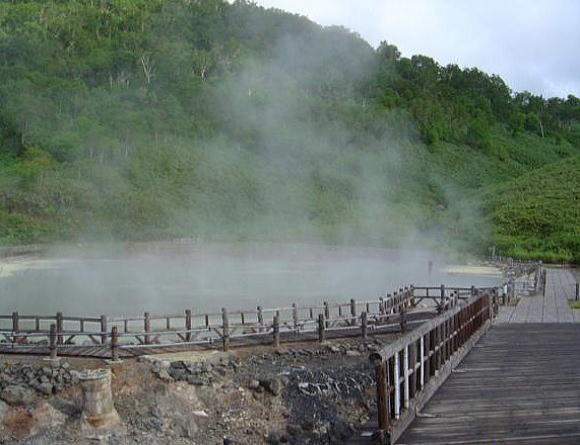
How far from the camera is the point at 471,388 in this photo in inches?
274

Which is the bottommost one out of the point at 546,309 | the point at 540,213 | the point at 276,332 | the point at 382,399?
the point at 276,332

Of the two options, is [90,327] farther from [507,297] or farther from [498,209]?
[498,209]

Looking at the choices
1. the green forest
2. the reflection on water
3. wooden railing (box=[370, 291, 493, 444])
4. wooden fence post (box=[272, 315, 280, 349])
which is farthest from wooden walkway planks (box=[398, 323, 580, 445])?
the green forest

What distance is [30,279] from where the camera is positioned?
101 ft

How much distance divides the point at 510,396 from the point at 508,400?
163 mm

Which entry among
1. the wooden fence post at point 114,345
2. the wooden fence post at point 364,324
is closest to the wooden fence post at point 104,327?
the wooden fence post at point 114,345

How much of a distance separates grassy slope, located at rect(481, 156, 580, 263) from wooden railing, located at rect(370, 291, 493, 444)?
2893 cm

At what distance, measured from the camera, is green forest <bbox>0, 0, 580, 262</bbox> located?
51.4 m

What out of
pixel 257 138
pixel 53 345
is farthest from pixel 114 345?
pixel 257 138

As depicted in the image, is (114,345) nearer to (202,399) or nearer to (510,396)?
(202,399)

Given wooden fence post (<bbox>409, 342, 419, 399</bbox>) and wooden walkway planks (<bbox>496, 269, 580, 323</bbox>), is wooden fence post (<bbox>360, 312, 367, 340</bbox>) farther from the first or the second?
wooden fence post (<bbox>409, 342, 419, 399</bbox>)

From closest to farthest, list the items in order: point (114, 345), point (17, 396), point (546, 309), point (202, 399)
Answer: point (17, 396), point (202, 399), point (114, 345), point (546, 309)

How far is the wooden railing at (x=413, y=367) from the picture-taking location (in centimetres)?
537

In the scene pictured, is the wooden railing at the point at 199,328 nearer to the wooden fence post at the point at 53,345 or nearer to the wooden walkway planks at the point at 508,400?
the wooden fence post at the point at 53,345
